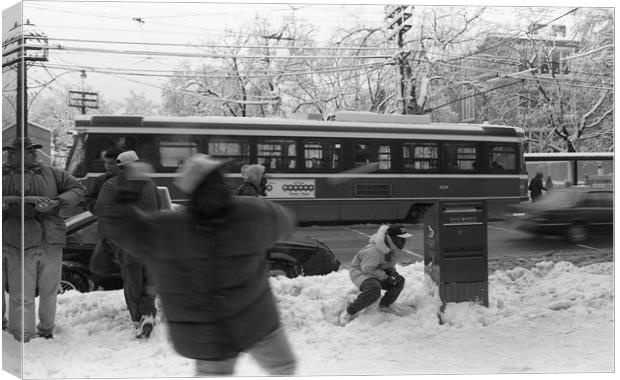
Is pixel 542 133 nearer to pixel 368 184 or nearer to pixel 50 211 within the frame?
pixel 368 184

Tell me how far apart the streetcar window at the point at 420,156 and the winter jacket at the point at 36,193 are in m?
2.56

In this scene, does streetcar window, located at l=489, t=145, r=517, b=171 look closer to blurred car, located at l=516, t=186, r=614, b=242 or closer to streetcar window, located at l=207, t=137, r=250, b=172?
blurred car, located at l=516, t=186, r=614, b=242

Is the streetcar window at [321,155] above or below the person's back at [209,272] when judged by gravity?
above

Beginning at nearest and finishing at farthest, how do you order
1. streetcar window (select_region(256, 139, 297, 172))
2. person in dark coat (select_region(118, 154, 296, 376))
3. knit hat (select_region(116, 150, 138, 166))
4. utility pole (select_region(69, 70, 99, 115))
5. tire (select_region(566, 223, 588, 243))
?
person in dark coat (select_region(118, 154, 296, 376)) < knit hat (select_region(116, 150, 138, 166)) < utility pole (select_region(69, 70, 99, 115)) < streetcar window (select_region(256, 139, 297, 172)) < tire (select_region(566, 223, 588, 243))

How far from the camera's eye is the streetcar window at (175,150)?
470 cm

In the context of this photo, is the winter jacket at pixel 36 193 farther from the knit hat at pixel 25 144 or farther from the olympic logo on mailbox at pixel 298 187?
the olympic logo on mailbox at pixel 298 187

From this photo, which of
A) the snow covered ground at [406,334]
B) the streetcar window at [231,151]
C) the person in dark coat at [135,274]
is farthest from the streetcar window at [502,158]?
the person in dark coat at [135,274]

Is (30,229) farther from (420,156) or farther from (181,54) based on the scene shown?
(420,156)

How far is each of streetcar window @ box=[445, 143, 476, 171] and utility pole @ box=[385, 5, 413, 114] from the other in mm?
503

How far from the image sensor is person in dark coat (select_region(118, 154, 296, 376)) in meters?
2.88

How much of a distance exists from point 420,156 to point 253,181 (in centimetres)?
142

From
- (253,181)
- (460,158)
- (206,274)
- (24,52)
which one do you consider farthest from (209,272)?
(460,158)

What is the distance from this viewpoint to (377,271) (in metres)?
5.12

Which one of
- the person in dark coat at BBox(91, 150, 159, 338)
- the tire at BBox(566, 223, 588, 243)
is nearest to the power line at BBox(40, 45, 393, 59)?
the person in dark coat at BBox(91, 150, 159, 338)
